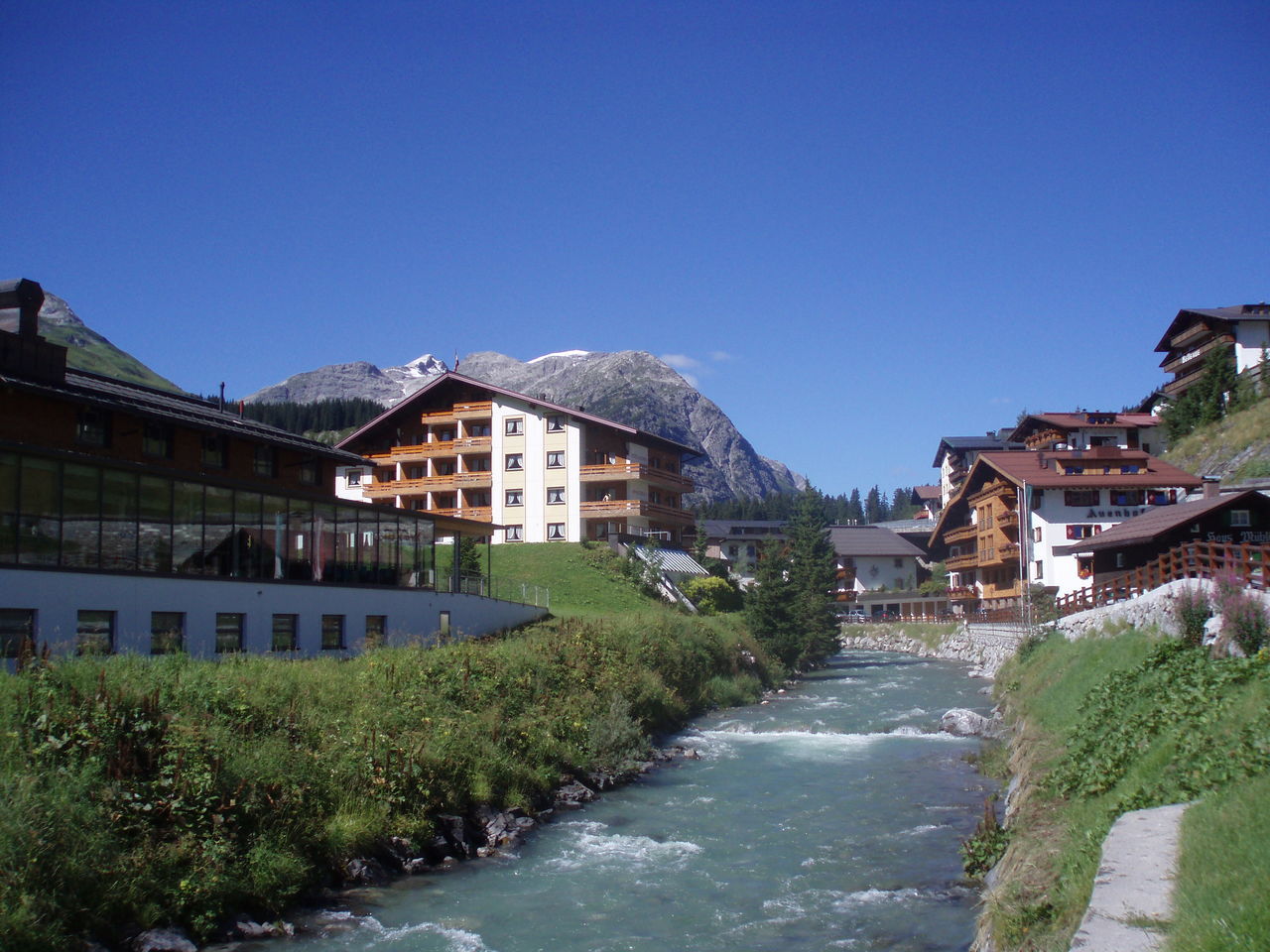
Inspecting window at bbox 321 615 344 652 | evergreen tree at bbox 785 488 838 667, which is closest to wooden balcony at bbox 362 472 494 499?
evergreen tree at bbox 785 488 838 667

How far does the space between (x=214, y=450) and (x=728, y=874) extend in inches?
1102

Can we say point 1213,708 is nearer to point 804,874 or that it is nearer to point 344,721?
point 804,874

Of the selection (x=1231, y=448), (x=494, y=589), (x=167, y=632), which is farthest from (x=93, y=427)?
(x=1231, y=448)

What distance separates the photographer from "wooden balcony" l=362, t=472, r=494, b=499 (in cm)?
6950

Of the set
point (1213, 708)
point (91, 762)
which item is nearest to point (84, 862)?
point (91, 762)

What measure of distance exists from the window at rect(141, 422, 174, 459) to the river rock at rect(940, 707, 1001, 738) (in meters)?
27.8

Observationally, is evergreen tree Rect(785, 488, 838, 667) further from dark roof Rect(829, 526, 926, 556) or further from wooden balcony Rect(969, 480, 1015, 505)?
dark roof Rect(829, 526, 926, 556)

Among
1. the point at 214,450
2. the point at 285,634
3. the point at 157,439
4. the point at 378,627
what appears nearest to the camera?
the point at 285,634

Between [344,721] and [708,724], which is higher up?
[344,721]

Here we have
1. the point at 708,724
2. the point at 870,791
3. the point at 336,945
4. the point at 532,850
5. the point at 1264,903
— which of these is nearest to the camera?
the point at 1264,903

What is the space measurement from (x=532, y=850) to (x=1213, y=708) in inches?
445

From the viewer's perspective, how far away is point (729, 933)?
13.7 m

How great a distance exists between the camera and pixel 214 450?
37.3 m

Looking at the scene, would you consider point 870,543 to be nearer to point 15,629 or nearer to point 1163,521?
point 1163,521
